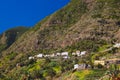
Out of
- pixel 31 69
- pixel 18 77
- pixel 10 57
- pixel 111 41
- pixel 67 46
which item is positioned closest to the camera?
pixel 18 77

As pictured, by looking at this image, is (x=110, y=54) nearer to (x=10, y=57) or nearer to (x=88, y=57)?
(x=88, y=57)

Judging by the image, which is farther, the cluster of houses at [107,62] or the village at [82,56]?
the cluster of houses at [107,62]

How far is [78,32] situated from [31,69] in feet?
171

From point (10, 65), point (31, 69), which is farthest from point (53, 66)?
point (10, 65)

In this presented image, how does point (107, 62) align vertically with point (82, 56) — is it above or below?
below

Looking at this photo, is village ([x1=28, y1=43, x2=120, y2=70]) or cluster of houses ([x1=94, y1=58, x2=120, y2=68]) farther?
cluster of houses ([x1=94, y1=58, x2=120, y2=68])

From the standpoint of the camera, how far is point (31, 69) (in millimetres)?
145750

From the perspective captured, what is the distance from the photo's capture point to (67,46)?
180875 millimetres

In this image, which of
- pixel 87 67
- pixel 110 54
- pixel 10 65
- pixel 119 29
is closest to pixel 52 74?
pixel 87 67

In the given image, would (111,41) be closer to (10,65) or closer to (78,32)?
(78,32)

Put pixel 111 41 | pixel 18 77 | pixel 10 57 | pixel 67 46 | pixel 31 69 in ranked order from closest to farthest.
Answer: pixel 18 77 → pixel 31 69 → pixel 111 41 → pixel 67 46 → pixel 10 57

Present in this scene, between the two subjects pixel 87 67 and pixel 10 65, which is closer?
pixel 87 67

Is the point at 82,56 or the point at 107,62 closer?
the point at 107,62

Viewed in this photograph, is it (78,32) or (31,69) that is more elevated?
(78,32)
